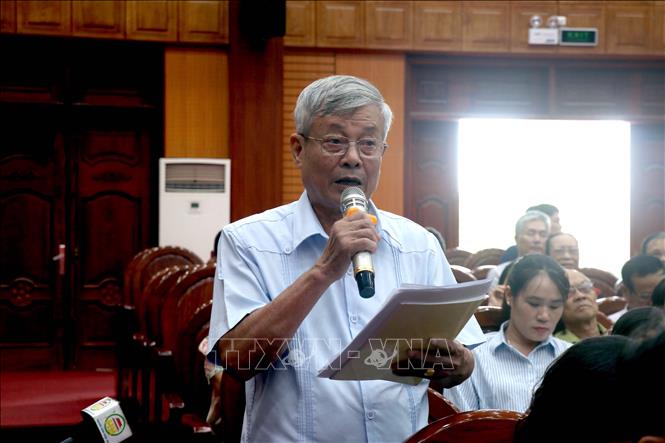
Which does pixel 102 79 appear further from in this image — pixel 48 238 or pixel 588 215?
pixel 588 215

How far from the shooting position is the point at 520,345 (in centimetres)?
322

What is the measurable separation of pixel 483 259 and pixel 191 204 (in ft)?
8.95

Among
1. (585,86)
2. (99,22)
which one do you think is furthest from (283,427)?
(585,86)

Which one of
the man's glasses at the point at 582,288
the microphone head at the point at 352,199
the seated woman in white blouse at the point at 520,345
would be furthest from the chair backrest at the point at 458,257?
the microphone head at the point at 352,199

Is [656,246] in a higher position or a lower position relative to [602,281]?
higher

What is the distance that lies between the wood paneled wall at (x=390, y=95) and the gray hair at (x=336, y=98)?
6.83 metres

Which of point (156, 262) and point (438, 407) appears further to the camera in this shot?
point (156, 262)

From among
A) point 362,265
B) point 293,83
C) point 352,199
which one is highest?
point 293,83

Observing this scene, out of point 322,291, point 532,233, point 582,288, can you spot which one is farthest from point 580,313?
point 322,291

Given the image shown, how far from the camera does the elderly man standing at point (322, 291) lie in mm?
1704

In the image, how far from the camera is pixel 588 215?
9508mm

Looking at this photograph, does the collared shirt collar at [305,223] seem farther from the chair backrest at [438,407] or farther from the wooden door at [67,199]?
the wooden door at [67,199]

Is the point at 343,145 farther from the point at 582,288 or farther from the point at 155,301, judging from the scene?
the point at 155,301

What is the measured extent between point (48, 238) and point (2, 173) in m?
0.74
